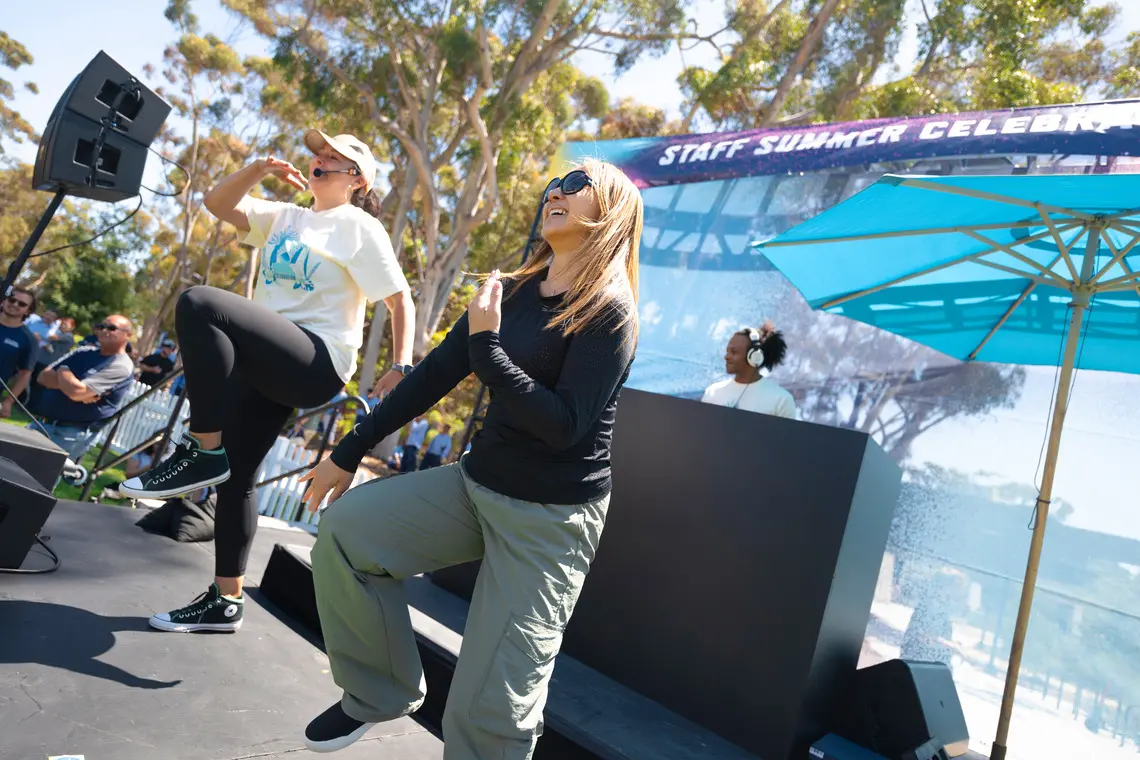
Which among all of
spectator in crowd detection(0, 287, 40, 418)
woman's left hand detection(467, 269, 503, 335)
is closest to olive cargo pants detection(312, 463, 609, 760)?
woman's left hand detection(467, 269, 503, 335)

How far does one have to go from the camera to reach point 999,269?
3955 millimetres

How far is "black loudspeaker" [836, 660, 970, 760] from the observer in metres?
2.82

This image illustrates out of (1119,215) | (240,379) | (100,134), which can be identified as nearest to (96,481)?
(100,134)

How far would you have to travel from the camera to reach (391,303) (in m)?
2.63

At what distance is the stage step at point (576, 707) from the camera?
246cm

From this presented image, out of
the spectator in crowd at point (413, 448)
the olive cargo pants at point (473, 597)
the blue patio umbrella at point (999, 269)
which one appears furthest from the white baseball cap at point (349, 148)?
the spectator in crowd at point (413, 448)

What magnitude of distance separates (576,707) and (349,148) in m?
2.17

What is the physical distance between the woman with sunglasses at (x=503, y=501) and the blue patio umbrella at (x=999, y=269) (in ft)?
4.67

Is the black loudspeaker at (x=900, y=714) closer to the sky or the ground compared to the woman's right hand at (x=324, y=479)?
closer to the ground

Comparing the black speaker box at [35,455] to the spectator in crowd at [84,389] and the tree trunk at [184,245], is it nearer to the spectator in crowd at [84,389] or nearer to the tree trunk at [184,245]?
the spectator in crowd at [84,389]

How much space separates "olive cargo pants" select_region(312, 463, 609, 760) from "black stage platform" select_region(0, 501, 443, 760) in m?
0.49

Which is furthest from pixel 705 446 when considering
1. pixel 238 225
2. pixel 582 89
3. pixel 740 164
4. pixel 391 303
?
pixel 582 89

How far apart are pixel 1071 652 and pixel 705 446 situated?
10.8ft

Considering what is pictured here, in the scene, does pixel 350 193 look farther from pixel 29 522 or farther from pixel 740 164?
pixel 740 164
